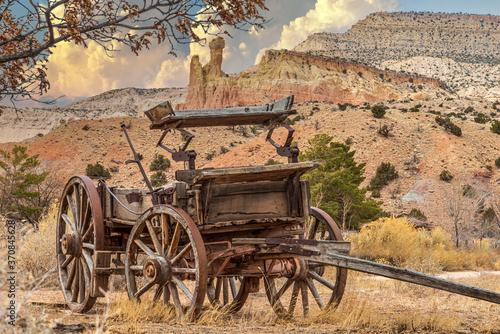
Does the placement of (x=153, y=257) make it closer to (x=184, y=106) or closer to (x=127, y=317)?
(x=127, y=317)

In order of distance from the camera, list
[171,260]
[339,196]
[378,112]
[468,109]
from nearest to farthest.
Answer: [171,260] → [339,196] → [378,112] → [468,109]

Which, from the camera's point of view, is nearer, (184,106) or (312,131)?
(312,131)

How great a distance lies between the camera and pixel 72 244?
6109 mm

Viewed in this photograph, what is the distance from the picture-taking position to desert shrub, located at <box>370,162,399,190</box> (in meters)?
35.0

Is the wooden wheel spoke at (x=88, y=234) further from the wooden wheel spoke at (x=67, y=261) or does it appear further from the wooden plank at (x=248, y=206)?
the wooden plank at (x=248, y=206)

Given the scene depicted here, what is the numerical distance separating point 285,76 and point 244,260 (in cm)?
8045

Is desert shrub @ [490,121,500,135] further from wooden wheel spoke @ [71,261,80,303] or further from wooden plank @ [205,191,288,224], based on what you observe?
wooden wheel spoke @ [71,261,80,303]

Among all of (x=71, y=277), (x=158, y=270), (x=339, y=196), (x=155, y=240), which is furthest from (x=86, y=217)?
(x=339, y=196)

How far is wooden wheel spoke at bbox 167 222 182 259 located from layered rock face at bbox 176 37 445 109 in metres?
69.8

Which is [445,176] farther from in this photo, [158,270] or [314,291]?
[158,270]

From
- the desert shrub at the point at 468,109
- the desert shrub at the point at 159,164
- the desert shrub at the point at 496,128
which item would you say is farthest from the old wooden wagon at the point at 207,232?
the desert shrub at the point at 468,109

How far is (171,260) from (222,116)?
5.17 feet

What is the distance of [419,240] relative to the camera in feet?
58.1

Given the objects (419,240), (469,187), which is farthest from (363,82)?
(419,240)
